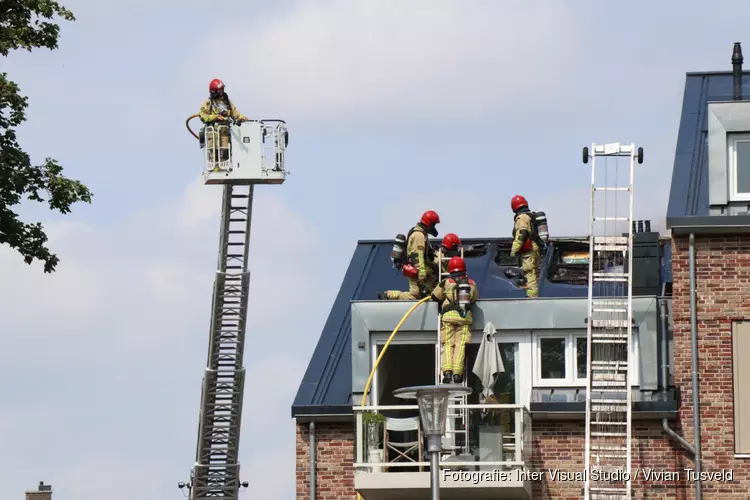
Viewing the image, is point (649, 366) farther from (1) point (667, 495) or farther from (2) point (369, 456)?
(2) point (369, 456)

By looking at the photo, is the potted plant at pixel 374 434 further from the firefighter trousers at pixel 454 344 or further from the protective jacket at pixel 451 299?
the protective jacket at pixel 451 299

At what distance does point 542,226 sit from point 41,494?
23.5m

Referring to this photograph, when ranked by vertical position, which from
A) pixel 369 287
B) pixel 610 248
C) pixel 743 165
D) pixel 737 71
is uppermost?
pixel 737 71

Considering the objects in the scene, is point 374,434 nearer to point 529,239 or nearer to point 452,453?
point 452,453

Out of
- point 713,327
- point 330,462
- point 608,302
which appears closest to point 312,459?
point 330,462

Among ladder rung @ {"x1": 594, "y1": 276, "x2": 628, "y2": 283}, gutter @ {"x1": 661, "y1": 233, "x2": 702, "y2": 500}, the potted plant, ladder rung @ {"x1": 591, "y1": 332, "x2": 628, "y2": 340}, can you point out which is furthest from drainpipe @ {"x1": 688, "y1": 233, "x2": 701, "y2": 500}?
the potted plant

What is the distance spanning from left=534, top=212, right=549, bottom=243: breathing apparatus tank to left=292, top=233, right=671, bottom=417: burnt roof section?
1104 mm

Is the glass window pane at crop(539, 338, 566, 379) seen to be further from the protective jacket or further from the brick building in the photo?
the protective jacket

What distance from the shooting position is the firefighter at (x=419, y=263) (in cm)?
3481

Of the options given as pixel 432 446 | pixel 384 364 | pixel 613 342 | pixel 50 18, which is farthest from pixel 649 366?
pixel 50 18

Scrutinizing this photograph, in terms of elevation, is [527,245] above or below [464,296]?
above

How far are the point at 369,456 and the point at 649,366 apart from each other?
16.2 feet

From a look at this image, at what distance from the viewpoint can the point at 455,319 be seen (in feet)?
111

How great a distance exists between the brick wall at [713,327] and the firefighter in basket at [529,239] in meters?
2.97
